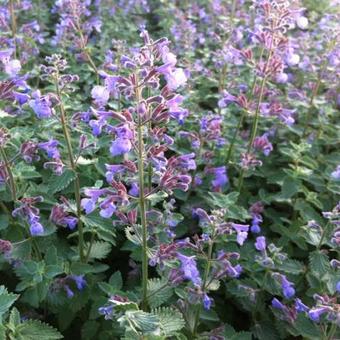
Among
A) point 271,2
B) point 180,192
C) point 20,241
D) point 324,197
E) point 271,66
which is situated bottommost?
point 324,197

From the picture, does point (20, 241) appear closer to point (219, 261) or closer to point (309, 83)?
point (219, 261)

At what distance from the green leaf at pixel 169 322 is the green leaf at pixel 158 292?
0.68ft

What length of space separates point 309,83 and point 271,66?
1666mm

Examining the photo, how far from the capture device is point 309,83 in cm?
548

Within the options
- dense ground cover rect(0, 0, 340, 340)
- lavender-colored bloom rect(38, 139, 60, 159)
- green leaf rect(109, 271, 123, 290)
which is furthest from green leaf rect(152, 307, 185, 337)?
lavender-colored bloom rect(38, 139, 60, 159)

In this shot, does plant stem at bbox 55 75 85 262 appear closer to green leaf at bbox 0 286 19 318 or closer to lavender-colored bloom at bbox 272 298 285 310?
green leaf at bbox 0 286 19 318

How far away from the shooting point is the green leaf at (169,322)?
8.73ft

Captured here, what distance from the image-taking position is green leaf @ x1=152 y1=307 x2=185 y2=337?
2.66 m

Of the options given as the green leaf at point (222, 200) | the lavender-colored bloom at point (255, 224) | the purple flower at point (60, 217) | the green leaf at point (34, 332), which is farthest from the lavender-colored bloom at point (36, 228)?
the lavender-colored bloom at point (255, 224)

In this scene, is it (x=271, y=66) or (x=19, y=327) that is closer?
(x=19, y=327)

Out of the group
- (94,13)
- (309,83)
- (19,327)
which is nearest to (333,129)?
(309,83)

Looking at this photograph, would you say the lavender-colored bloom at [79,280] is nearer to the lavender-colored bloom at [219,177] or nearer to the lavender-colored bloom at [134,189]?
the lavender-colored bloom at [134,189]

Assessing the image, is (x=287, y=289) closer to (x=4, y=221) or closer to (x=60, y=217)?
(x=60, y=217)

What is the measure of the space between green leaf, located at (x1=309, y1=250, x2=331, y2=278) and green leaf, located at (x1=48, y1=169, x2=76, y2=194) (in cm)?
165
